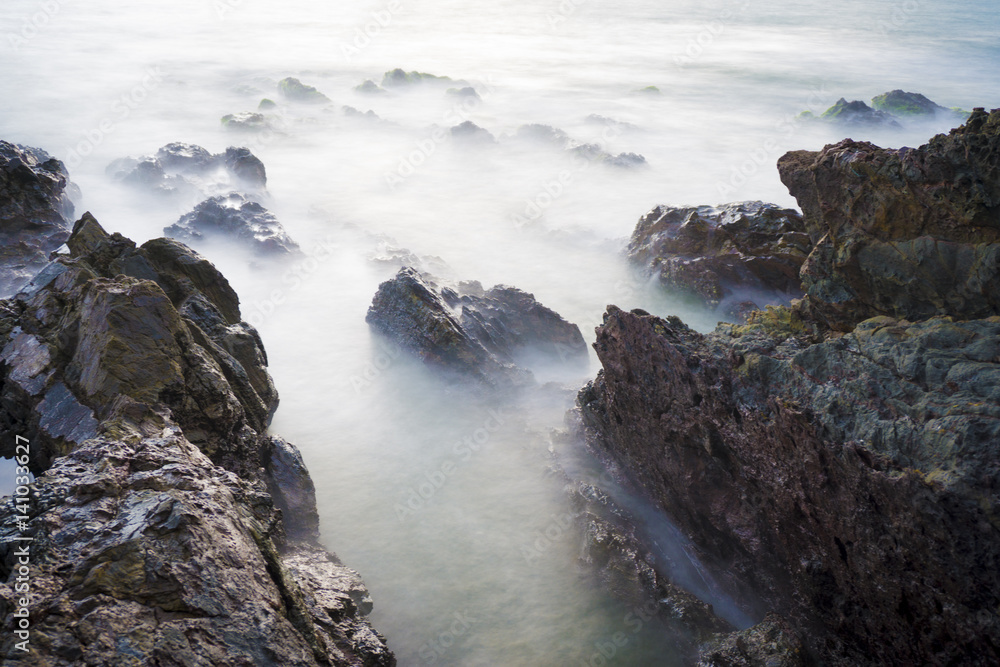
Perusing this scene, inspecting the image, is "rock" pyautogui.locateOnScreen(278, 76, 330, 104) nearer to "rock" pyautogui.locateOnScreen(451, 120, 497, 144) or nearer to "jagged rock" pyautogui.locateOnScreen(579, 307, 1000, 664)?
"rock" pyautogui.locateOnScreen(451, 120, 497, 144)

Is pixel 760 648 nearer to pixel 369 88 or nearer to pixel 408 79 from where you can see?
pixel 369 88

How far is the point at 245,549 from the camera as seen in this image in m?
4.81

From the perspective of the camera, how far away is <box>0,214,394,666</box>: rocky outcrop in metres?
4.00

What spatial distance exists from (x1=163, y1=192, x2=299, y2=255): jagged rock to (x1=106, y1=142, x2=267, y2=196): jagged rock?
13.3ft

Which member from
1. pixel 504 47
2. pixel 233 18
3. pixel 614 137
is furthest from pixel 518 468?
pixel 233 18

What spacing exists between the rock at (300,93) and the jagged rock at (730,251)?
28.6m

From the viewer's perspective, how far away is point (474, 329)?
1305 cm

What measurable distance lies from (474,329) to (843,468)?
8281 millimetres

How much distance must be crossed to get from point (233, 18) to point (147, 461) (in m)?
84.2

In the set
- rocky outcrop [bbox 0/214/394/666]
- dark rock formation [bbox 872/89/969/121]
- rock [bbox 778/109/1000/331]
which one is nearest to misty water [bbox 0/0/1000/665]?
dark rock formation [bbox 872/89/969/121]

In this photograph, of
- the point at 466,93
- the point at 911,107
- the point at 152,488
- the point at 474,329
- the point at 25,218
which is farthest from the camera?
the point at 466,93

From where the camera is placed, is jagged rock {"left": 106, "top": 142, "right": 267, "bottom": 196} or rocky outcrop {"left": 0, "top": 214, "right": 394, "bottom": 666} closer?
rocky outcrop {"left": 0, "top": 214, "right": 394, "bottom": 666}

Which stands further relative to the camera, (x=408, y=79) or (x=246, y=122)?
(x=408, y=79)

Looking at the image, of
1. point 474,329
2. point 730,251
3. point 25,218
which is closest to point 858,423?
point 474,329
